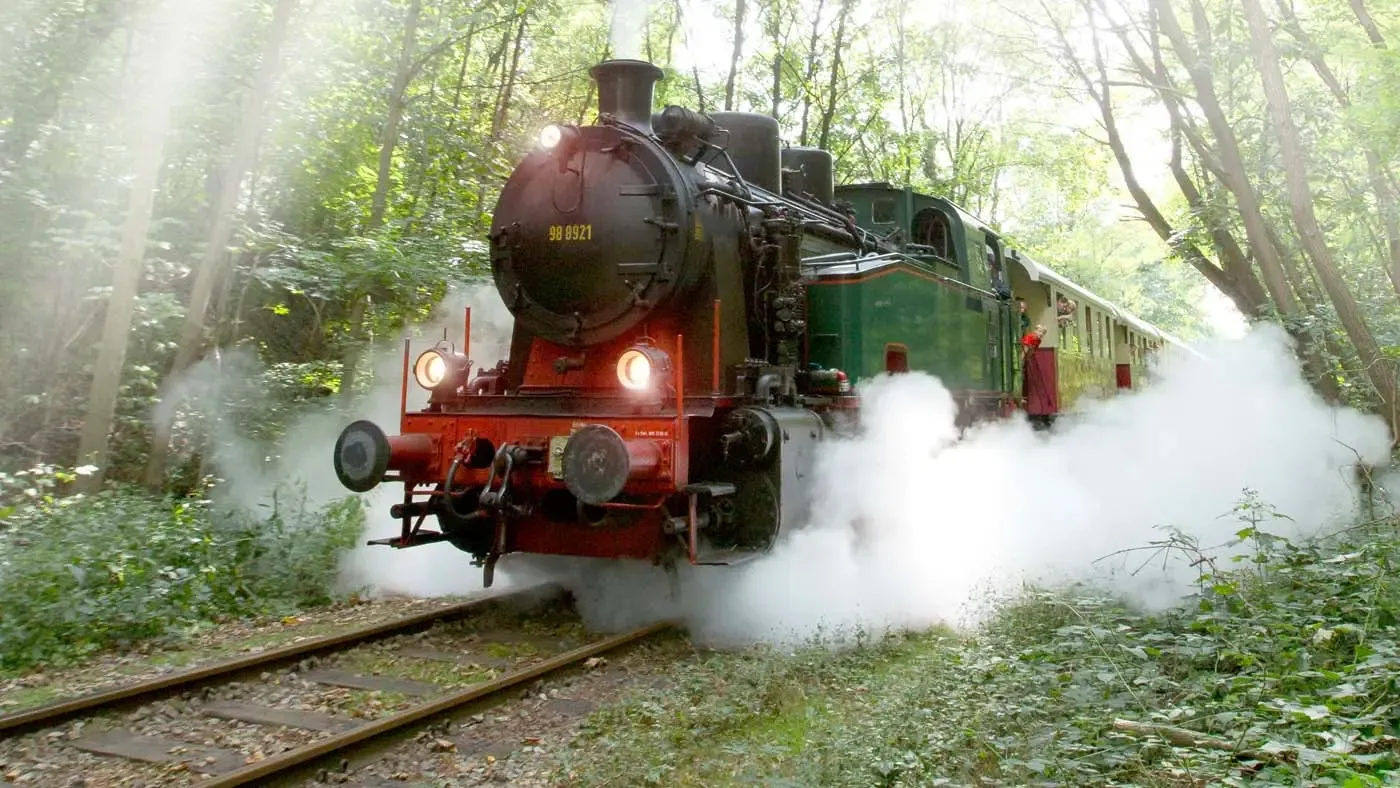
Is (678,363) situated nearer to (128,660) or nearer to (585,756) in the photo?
(585,756)

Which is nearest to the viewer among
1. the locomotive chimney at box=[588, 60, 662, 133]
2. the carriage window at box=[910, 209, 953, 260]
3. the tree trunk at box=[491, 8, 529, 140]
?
the locomotive chimney at box=[588, 60, 662, 133]

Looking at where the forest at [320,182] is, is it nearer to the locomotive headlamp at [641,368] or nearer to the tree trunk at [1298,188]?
the tree trunk at [1298,188]

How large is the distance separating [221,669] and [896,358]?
14.9 feet

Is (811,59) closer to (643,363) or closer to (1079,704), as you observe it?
(643,363)

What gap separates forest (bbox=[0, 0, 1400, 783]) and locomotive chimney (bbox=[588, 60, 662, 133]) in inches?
129

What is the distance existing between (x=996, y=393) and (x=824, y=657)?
4.39 m

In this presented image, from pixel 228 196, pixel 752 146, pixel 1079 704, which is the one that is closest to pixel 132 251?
pixel 228 196

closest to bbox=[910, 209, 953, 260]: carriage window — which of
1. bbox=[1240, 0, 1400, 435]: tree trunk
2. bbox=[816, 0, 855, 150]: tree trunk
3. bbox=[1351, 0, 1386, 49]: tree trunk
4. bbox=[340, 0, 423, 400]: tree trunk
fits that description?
bbox=[1240, 0, 1400, 435]: tree trunk

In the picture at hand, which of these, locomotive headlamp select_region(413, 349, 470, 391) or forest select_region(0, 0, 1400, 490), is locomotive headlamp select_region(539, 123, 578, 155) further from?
forest select_region(0, 0, 1400, 490)

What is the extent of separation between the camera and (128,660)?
5.27 m

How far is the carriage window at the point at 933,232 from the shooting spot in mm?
8727

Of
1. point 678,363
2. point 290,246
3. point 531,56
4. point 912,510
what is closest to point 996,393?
point 912,510

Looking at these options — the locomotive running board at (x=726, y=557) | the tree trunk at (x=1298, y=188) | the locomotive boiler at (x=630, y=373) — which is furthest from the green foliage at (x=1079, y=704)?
the tree trunk at (x=1298, y=188)

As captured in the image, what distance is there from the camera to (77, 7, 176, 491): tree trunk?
7340 millimetres
